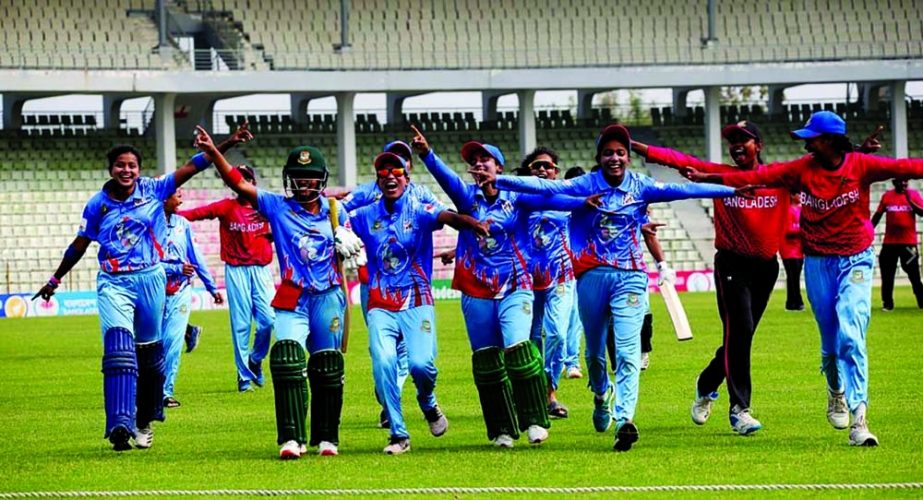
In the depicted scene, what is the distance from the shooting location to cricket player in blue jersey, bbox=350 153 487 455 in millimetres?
12180

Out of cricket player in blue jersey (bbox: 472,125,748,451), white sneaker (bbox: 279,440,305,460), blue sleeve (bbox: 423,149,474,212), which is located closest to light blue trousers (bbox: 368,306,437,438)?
white sneaker (bbox: 279,440,305,460)

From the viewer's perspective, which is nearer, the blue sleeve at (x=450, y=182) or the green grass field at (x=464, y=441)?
the green grass field at (x=464, y=441)

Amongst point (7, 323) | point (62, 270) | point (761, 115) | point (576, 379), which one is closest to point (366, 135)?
point (761, 115)

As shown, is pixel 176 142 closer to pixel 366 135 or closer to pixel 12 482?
pixel 366 135

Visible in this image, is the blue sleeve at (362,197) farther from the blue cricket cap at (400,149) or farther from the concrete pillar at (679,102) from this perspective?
the concrete pillar at (679,102)

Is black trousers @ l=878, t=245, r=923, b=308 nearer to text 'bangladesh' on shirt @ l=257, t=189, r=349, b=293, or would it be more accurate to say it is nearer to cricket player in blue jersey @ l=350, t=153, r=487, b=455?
cricket player in blue jersey @ l=350, t=153, r=487, b=455

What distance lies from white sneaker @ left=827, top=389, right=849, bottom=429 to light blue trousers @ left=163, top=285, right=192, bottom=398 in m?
6.80

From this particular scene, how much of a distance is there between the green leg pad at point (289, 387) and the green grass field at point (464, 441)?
243 mm

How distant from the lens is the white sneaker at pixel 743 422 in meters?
12.8

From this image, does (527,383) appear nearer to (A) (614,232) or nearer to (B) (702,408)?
(A) (614,232)

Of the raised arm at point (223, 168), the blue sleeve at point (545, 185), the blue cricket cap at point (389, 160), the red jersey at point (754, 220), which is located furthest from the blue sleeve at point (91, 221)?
the red jersey at point (754, 220)

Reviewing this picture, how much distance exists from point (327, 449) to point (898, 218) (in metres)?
19.1

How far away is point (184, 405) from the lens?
16.6 meters

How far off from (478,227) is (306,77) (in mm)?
37010
